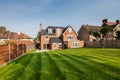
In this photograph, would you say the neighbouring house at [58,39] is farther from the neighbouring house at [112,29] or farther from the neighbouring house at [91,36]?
the neighbouring house at [112,29]

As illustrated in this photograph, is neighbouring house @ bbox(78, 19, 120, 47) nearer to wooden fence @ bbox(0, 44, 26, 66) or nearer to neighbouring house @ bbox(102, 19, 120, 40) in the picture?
neighbouring house @ bbox(102, 19, 120, 40)

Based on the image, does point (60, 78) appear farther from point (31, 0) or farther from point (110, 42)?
point (110, 42)

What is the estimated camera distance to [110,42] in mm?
39406

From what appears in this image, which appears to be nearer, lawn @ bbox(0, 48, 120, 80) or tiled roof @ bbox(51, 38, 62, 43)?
lawn @ bbox(0, 48, 120, 80)

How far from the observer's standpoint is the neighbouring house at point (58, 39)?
48500 mm

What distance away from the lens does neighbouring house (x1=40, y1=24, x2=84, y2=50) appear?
48500 millimetres

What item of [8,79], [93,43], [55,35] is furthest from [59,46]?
[8,79]

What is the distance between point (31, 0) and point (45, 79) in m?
17.1

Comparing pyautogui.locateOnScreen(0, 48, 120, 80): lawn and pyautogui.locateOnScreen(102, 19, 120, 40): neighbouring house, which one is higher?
pyautogui.locateOnScreen(102, 19, 120, 40): neighbouring house

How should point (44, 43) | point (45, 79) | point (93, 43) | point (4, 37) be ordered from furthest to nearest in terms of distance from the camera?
point (4, 37) < point (44, 43) < point (93, 43) < point (45, 79)

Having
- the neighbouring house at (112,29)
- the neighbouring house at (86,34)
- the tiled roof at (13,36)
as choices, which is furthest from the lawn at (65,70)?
the tiled roof at (13,36)

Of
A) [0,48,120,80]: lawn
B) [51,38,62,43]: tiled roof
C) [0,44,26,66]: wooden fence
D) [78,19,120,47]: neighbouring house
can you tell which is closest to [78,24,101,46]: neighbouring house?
[78,19,120,47]: neighbouring house

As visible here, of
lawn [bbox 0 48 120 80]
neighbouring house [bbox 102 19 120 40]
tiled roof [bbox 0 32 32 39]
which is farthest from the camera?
tiled roof [bbox 0 32 32 39]

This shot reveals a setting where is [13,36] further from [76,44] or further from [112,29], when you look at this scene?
[112,29]
